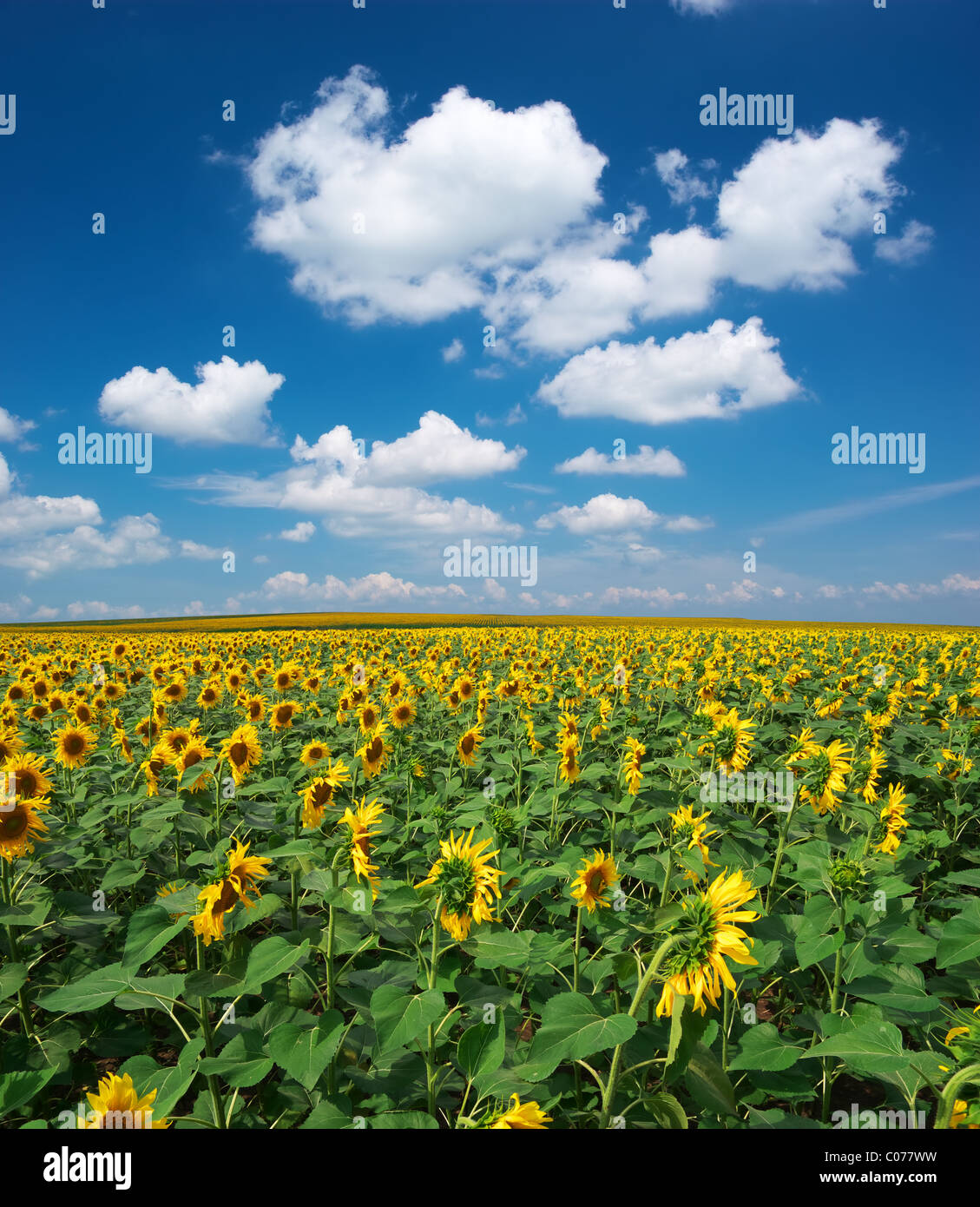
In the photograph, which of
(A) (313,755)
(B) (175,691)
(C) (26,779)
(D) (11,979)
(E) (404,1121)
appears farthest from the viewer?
(B) (175,691)

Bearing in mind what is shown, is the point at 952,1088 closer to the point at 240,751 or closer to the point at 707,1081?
the point at 707,1081

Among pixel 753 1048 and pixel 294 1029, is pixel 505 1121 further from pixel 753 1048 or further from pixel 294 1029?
pixel 753 1048

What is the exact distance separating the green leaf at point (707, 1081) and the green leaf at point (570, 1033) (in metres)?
0.32

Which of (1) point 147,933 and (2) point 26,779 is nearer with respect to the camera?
(1) point 147,933

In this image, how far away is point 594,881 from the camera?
3219mm

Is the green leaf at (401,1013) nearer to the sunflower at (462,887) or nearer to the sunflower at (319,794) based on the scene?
the sunflower at (462,887)

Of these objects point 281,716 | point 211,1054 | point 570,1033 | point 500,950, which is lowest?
point 211,1054

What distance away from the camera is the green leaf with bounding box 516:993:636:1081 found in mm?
2223

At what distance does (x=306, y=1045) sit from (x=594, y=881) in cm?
153

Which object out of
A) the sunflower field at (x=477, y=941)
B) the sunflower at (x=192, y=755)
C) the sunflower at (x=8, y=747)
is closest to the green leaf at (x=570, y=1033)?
the sunflower field at (x=477, y=941)

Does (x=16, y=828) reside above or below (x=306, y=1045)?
above

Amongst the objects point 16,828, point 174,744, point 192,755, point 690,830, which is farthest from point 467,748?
point 16,828

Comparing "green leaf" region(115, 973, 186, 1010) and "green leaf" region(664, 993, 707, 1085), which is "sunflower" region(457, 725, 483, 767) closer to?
"green leaf" region(115, 973, 186, 1010)
